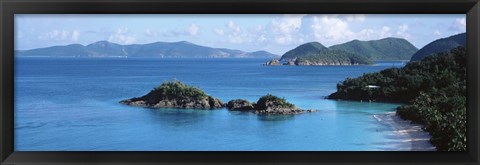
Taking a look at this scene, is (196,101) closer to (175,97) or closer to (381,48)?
(175,97)

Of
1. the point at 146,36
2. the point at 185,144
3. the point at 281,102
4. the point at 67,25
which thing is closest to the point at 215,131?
the point at 185,144

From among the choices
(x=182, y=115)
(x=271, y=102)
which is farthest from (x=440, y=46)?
(x=182, y=115)

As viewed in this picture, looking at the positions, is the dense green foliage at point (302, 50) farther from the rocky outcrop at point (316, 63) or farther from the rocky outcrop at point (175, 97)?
the rocky outcrop at point (175, 97)

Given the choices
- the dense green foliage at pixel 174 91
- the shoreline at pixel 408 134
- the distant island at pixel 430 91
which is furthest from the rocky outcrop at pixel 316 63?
the dense green foliage at pixel 174 91

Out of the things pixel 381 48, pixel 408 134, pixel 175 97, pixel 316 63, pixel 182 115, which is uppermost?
pixel 381 48

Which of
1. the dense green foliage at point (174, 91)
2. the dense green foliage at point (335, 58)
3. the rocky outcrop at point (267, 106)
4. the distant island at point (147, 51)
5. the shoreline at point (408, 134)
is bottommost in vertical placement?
the shoreline at point (408, 134)

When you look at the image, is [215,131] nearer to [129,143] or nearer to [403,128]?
[129,143]

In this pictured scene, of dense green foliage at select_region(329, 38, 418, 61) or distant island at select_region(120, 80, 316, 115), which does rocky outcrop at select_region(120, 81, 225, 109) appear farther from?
dense green foliage at select_region(329, 38, 418, 61)
